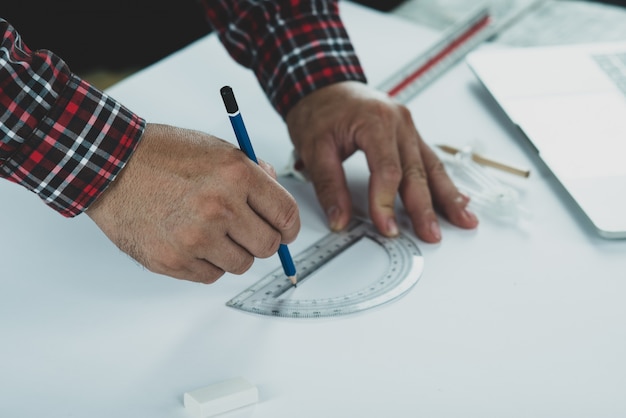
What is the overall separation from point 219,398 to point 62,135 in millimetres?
374

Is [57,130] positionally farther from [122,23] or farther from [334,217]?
[122,23]

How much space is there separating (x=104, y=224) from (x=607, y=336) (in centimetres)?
64

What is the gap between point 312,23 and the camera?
1.45 meters

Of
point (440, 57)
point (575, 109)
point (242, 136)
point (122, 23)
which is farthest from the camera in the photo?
→ point (122, 23)

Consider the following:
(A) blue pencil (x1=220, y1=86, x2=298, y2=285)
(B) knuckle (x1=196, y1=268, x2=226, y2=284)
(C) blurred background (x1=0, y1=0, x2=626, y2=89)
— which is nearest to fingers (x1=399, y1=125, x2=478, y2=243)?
(A) blue pencil (x1=220, y1=86, x2=298, y2=285)

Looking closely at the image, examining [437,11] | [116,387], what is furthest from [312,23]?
[116,387]

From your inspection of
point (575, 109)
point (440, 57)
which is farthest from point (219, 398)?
point (440, 57)

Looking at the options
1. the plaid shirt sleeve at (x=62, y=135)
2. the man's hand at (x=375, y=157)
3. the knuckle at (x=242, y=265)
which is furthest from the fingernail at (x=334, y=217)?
the plaid shirt sleeve at (x=62, y=135)

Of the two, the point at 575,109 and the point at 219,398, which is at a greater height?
the point at 219,398

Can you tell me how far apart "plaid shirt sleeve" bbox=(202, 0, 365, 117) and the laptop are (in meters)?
0.29

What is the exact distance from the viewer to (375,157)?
1.27 meters

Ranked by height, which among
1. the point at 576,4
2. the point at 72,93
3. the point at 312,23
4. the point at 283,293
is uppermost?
the point at 72,93

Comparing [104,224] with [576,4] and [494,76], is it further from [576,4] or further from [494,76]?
[576,4]

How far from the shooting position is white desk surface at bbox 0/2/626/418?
91 cm
